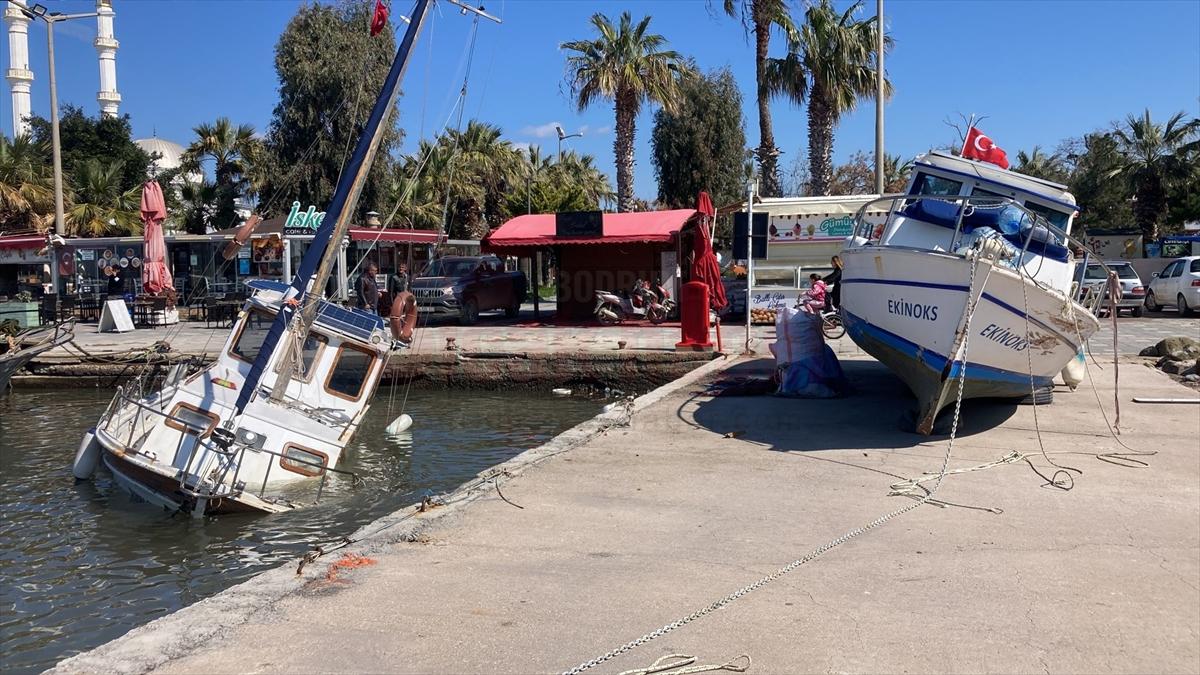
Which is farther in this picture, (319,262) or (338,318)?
(338,318)

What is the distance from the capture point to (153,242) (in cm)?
2461

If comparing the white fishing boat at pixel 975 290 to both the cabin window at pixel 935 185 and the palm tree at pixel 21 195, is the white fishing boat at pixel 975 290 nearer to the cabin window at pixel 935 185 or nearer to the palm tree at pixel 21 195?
the cabin window at pixel 935 185

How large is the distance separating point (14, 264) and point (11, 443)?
2278cm

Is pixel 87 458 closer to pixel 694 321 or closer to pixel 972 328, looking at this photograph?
pixel 972 328

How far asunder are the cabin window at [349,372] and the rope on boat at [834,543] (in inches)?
250

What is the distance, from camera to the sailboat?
943 centimetres

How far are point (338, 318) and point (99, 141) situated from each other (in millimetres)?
47066

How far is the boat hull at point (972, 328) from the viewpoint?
938 cm

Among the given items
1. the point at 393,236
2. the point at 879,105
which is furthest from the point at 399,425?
the point at 879,105

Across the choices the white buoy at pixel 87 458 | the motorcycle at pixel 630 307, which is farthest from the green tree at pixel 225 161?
the white buoy at pixel 87 458

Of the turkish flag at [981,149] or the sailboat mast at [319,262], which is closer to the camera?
the sailboat mast at [319,262]

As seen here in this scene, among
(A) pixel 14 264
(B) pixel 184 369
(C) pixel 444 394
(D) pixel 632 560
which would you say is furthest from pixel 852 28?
(A) pixel 14 264

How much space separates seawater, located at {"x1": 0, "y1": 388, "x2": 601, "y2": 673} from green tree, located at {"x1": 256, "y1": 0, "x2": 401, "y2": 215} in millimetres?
20886

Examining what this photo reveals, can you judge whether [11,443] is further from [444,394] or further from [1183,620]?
[1183,620]
